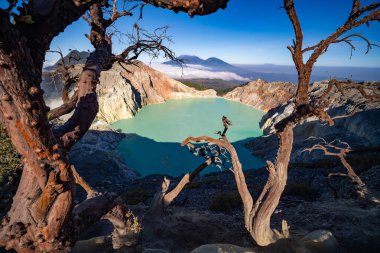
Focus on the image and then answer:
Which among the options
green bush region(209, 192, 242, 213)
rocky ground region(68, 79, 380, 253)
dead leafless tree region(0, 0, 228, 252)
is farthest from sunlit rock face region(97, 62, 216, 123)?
dead leafless tree region(0, 0, 228, 252)

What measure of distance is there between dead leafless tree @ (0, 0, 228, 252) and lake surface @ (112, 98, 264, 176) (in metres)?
30.1

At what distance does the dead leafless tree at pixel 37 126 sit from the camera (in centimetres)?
188

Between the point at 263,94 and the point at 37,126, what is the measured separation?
82.4 m

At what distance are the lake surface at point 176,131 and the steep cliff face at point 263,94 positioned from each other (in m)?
3.36

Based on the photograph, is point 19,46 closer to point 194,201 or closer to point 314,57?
point 314,57

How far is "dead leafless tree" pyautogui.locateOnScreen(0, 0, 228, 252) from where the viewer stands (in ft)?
6.15

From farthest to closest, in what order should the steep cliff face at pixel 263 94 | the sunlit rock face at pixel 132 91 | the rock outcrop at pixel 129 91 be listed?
the steep cliff face at pixel 263 94 < the sunlit rock face at pixel 132 91 < the rock outcrop at pixel 129 91

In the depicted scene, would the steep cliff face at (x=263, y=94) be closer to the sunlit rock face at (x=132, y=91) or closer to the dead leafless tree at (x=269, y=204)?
the sunlit rock face at (x=132, y=91)

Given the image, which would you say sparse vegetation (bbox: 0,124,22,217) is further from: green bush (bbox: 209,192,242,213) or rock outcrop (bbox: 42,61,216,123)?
rock outcrop (bbox: 42,61,216,123)

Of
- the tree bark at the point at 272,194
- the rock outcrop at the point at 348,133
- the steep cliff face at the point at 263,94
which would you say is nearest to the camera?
the tree bark at the point at 272,194

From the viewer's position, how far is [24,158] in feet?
7.42

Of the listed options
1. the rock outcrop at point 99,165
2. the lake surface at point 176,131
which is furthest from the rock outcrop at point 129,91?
the rock outcrop at point 99,165

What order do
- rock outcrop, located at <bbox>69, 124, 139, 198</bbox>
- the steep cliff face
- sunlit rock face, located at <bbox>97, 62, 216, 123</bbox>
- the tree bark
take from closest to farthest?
the tree bark, rock outcrop, located at <bbox>69, 124, 139, 198</bbox>, sunlit rock face, located at <bbox>97, 62, 216, 123</bbox>, the steep cliff face

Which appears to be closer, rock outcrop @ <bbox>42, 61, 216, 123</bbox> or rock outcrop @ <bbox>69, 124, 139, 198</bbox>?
rock outcrop @ <bbox>69, 124, 139, 198</bbox>
